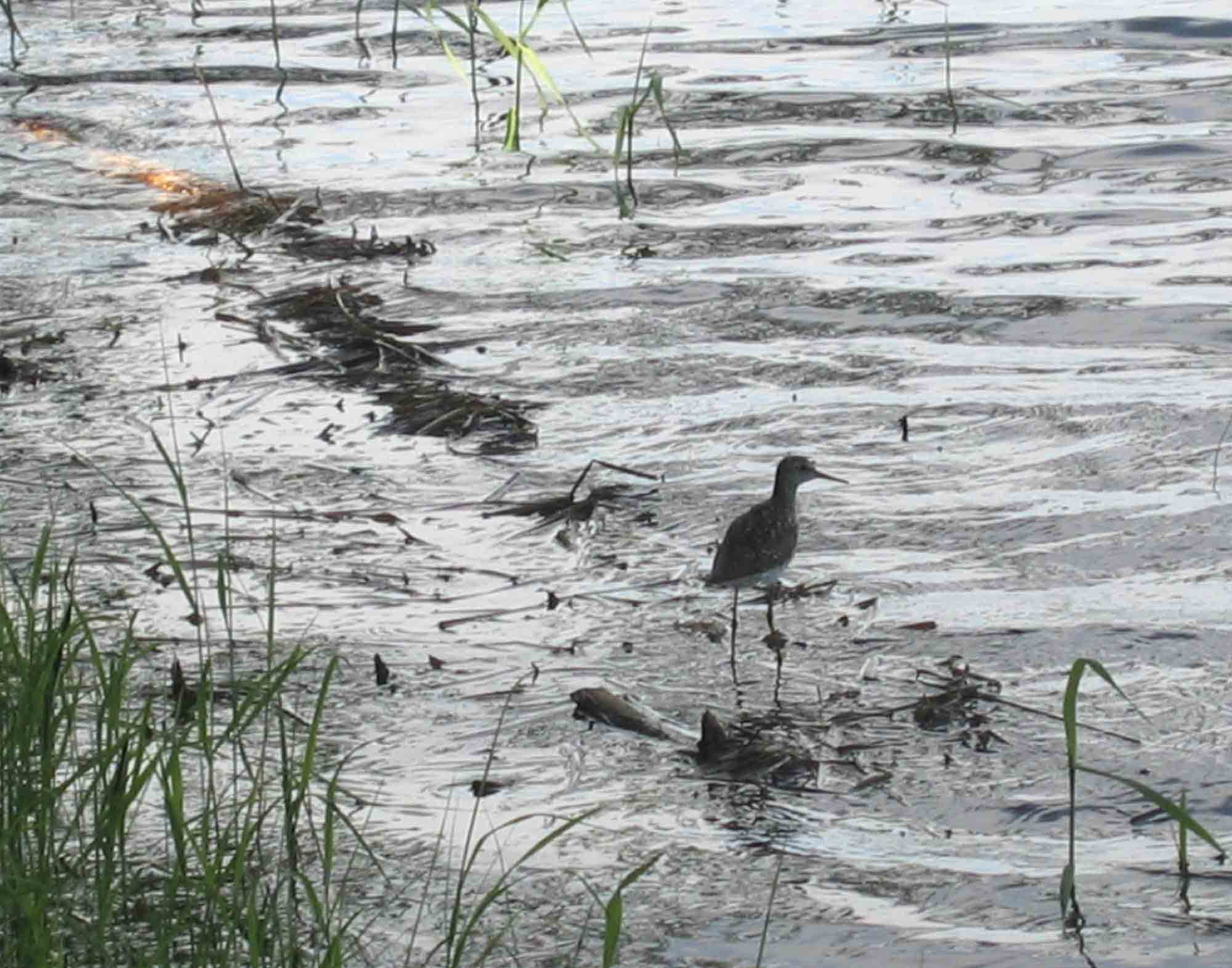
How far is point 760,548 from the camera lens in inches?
244

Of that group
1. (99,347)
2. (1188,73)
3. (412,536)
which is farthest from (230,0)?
(412,536)

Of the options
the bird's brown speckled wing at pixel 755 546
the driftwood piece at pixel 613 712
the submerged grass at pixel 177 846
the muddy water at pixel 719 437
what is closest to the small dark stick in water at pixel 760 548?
the bird's brown speckled wing at pixel 755 546

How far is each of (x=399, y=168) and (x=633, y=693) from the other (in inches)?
255

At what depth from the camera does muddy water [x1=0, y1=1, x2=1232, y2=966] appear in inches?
204

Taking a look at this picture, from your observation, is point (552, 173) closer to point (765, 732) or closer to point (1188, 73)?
point (1188, 73)

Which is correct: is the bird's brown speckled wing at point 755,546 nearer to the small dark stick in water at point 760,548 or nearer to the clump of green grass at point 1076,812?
the small dark stick in water at point 760,548

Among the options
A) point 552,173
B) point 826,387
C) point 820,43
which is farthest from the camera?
point 820,43

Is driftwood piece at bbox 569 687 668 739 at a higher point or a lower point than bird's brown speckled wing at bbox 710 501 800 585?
lower

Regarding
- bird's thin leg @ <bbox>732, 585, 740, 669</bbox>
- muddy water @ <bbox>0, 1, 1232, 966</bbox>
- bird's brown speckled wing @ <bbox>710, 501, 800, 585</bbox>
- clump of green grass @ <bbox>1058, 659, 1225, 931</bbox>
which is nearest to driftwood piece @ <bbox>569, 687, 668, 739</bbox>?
muddy water @ <bbox>0, 1, 1232, 966</bbox>

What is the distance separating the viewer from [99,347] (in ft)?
29.6

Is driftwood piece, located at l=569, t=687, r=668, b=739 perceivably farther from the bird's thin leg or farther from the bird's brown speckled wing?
the bird's brown speckled wing

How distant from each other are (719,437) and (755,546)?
1823mm

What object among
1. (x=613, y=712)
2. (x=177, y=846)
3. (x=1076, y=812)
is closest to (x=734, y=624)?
(x=613, y=712)

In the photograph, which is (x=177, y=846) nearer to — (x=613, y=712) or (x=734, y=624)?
(x=613, y=712)
